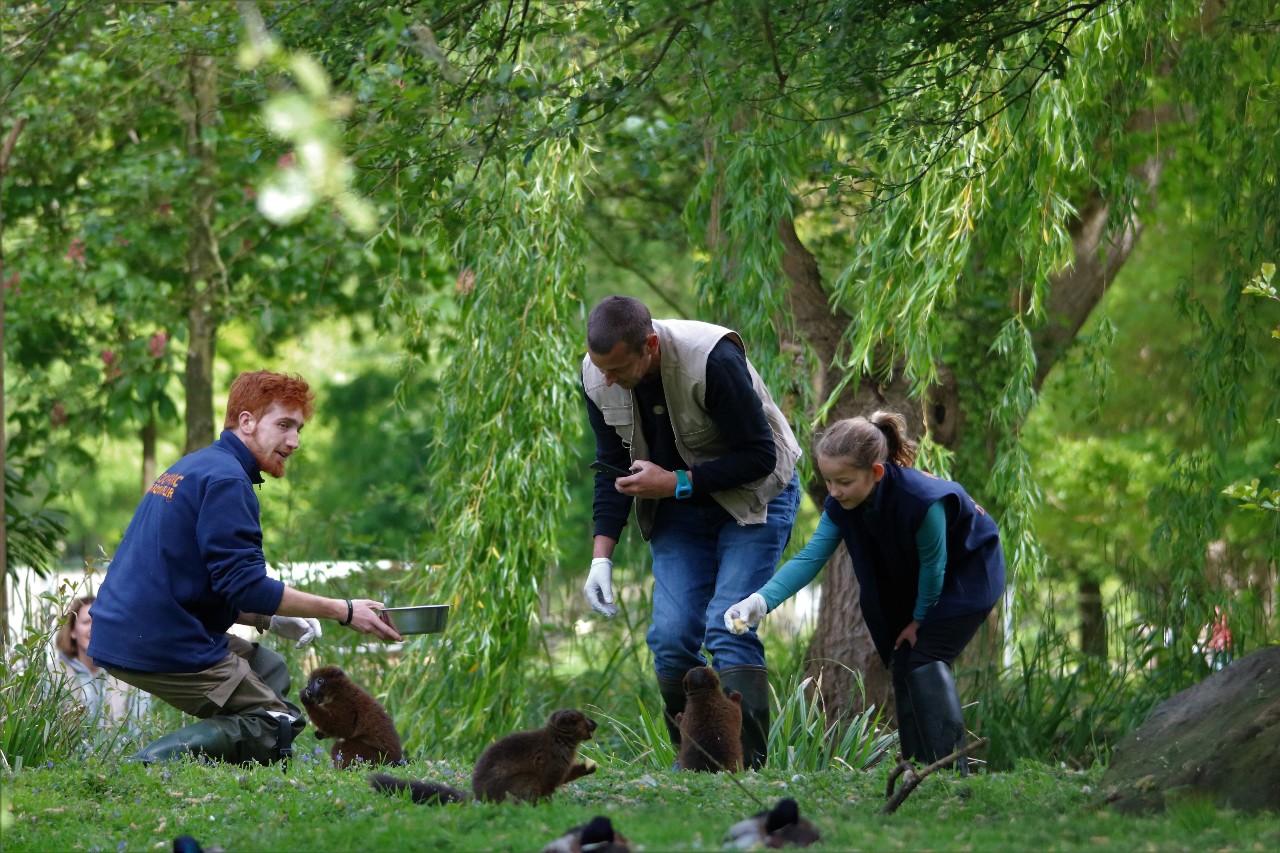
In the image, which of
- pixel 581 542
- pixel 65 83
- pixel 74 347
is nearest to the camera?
pixel 65 83

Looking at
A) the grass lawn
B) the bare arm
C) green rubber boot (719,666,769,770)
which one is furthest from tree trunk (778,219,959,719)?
the bare arm

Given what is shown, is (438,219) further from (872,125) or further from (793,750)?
(793,750)

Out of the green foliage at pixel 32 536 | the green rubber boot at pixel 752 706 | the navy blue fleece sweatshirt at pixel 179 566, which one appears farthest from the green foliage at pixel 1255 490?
the green foliage at pixel 32 536

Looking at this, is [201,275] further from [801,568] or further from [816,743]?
[801,568]

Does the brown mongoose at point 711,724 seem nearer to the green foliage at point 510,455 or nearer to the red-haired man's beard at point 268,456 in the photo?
the red-haired man's beard at point 268,456

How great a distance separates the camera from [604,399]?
18.5 ft

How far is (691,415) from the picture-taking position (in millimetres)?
5500

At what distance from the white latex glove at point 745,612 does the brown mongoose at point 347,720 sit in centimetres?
157

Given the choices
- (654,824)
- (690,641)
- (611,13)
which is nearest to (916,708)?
(690,641)

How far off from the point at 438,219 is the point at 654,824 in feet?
8.26

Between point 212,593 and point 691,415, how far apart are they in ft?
6.72

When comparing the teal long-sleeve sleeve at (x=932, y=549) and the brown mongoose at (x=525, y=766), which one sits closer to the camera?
the brown mongoose at (x=525, y=766)

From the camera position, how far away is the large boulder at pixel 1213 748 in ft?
13.7

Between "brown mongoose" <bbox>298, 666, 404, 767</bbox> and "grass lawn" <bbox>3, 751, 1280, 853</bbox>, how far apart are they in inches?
5.5
